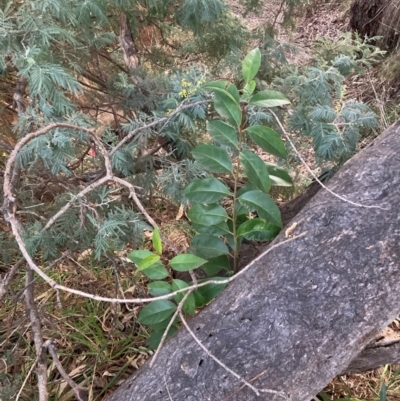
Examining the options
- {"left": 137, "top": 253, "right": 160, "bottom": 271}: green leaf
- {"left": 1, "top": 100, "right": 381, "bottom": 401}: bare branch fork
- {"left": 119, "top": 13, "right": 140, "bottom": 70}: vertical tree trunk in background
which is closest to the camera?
{"left": 1, "top": 100, "right": 381, "bottom": 401}: bare branch fork

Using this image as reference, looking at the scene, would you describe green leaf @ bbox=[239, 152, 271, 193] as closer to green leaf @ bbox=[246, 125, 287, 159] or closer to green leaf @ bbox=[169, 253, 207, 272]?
green leaf @ bbox=[246, 125, 287, 159]

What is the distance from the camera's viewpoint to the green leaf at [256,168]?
1127 mm

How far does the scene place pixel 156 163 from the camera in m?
1.71

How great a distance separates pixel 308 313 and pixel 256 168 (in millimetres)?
379

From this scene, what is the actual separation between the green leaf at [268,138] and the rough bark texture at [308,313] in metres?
0.19

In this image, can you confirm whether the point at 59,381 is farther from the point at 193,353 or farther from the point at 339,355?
the point at 339,355

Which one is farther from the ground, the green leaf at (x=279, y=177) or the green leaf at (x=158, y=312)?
the green leaf at (x=279, y=177)

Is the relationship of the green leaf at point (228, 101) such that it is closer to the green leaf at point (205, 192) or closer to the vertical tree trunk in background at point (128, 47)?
the green leaf at point (205, 192)

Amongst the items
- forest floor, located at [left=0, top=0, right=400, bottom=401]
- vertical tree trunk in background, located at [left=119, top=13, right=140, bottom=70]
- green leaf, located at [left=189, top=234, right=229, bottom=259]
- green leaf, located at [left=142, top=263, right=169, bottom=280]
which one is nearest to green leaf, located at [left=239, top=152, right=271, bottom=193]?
green leaf, located at [left=189, top=234, right=229, bottom=259]

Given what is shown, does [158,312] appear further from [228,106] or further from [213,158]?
[228,106]

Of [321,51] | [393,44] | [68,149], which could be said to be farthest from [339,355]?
[393,44]

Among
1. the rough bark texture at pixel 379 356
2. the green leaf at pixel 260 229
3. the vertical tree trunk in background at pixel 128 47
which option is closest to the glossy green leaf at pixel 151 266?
the green leaf at pixel 260 229

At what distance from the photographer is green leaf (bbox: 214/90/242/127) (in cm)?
108

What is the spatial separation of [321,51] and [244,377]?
4.46ft
